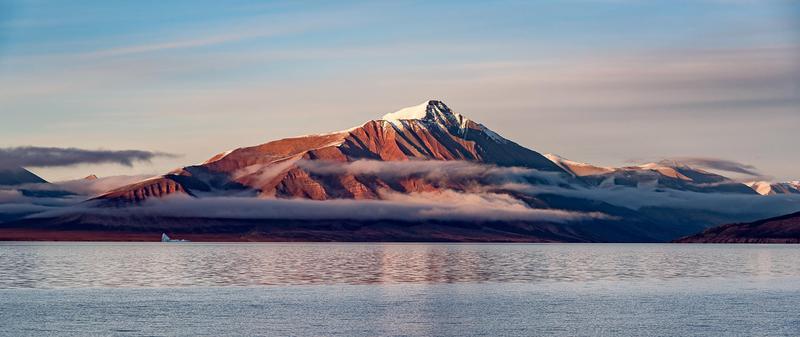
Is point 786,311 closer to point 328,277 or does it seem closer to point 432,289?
point 432,289

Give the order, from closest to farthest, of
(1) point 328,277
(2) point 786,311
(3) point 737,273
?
(2) point 786,311
(1) point 328,277
(3) point 737,273

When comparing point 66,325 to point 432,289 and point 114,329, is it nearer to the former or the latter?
point 114,329

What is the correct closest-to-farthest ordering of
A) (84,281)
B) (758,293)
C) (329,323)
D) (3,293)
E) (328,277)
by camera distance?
(329,323) < (3,293) < (758,293) < (84,281) < (328,277)

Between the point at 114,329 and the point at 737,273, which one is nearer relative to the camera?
the point at 114,329

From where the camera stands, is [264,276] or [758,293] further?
[264,276]

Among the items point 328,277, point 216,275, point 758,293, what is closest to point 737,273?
point 758,293

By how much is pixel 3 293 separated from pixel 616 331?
224 feet

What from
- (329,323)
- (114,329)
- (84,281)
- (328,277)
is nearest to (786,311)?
(329,323)

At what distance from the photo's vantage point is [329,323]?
3524 inches

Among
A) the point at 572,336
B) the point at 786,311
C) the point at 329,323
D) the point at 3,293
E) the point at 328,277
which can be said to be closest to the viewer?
the point at 572,336

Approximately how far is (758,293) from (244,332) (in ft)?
223

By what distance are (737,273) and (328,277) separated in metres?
67.6

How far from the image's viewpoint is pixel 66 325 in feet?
283

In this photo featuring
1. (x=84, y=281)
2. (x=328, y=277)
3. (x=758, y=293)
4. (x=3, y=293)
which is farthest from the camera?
(x=328, y=277)
